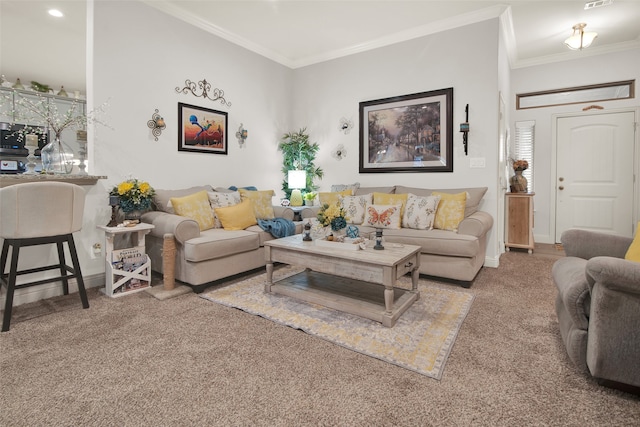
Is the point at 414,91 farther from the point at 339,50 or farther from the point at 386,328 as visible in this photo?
the point at 386,328

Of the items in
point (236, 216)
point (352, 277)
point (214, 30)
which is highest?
point (214, 30)

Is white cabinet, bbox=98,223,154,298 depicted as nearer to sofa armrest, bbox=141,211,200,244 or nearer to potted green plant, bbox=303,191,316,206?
sofa armrest, bbox=141,211,200,244

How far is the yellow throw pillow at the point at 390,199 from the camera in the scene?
3859 millimetres

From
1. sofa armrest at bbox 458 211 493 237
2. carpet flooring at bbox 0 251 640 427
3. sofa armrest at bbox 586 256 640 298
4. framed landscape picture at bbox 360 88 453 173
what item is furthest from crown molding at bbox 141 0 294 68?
sofa armrest at bbox 586 256 640 298

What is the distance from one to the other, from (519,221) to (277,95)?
4.03 m

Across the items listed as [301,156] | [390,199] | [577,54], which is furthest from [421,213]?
[577,54]

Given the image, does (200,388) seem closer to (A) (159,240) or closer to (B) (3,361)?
(B) (3,361)

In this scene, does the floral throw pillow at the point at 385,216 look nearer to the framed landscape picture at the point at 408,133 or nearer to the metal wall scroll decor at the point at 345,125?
the framed landscape picture at the point at 408,133

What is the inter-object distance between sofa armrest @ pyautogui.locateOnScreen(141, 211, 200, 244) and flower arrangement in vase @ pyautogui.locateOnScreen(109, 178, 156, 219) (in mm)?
182

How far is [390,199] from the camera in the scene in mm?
3949

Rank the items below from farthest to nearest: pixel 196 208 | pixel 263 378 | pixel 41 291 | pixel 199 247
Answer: pixel 196 208 < pixel 199 247 < pixel 41 291 < pixel 263 378

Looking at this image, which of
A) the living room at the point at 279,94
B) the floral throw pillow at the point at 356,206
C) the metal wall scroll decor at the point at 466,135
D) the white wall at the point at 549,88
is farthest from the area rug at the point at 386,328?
the white wall at the point at 549,88

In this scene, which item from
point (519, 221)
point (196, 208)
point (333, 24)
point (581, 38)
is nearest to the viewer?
point (196, 208)

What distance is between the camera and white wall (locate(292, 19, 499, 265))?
390 cm
